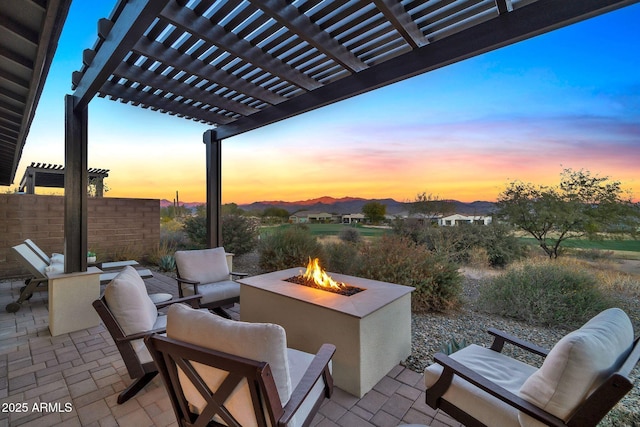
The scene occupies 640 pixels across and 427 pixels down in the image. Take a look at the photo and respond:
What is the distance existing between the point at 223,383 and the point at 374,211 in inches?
260

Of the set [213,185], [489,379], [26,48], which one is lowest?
[489,379]

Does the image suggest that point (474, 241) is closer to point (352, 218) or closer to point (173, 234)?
point (352, 218)

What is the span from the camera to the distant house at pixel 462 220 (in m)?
6.34

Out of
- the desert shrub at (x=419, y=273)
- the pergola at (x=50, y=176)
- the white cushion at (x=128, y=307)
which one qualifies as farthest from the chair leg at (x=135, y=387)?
the pergola at (x=50, y=176)

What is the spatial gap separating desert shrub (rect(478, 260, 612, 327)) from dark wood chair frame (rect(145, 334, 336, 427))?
3568 mm

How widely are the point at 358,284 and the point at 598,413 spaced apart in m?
2.14

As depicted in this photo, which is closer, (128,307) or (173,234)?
(128,307)

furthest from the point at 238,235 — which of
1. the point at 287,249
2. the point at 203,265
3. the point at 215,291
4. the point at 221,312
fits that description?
the point at 215,291

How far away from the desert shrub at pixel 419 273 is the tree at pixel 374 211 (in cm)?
270

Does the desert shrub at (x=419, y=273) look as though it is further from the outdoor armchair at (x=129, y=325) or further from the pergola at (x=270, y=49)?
the outdoor armchair at (x=129, y=325)

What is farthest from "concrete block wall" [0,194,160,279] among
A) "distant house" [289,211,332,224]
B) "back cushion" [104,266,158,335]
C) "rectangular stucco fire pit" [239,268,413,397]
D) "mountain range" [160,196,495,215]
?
"rectangular stucco fire pit" [239,268,413,397]

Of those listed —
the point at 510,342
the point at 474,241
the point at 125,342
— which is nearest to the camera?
the point at 510,342

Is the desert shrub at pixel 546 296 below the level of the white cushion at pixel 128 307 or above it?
below

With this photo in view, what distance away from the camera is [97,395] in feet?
7.43
